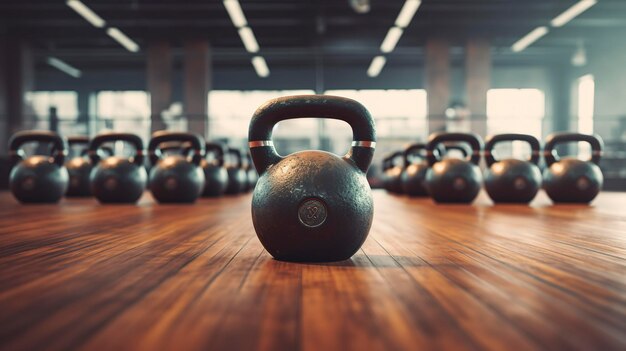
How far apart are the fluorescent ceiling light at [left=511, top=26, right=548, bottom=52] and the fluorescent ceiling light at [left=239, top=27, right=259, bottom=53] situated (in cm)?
834

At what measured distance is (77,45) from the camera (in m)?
17.9

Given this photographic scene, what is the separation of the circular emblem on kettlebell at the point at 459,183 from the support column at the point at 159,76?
12287 mm

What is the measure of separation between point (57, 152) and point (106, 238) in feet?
10.3

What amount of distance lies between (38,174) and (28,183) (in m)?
0.12

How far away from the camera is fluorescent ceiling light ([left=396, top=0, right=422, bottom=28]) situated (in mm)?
12750

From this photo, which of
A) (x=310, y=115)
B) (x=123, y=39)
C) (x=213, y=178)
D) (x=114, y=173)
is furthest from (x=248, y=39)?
(x=310, y=115)

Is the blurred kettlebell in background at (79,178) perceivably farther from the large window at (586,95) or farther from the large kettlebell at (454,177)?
the large window at (586,95)

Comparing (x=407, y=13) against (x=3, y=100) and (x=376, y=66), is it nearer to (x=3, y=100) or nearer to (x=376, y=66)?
(x=376, y=66)

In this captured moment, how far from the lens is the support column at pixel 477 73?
52.1 feet

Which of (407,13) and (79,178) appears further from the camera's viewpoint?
(407,13)

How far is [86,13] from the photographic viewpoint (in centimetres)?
1350

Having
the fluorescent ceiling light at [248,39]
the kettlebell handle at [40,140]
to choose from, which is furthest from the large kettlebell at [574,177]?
the fluorescent ceiling light at [248,39]

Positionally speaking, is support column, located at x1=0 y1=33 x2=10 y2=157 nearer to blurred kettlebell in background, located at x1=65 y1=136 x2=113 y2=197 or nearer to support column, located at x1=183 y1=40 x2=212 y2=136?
support column, located at x1=183 y1=40 x2=212 y2=136

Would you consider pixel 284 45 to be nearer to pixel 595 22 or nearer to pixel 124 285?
pixel 595 22
